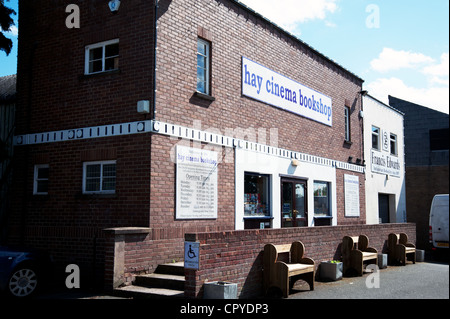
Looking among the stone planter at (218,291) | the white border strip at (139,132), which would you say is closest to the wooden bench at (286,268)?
the stone planter at (218,291)

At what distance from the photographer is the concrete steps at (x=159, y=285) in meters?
8.25

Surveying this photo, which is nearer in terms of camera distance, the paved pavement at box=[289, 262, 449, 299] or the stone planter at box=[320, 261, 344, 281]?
the paved pavement at box=[289, 262, 449, 299]

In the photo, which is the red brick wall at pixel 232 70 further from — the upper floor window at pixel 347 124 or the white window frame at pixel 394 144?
the white window frame at pixel 394 144

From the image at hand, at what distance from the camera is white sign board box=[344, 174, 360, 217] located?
17.9 metres

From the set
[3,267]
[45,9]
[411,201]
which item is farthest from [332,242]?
[411,201]

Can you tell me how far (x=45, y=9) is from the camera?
12023 mm

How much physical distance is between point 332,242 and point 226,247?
433 centimetres

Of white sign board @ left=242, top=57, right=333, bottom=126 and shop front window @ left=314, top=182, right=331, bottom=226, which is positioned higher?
white sign board @ left=242, top=57, right=333, bottom=126

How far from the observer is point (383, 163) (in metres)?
21.6

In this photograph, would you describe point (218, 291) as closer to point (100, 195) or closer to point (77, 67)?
point (100, 195)

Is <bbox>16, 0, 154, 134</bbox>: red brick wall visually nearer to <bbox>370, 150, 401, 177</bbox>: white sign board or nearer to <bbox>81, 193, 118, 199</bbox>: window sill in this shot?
<bbox>81, 193, 118, 199</bbox>: window sill

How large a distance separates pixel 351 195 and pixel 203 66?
9.22 meters

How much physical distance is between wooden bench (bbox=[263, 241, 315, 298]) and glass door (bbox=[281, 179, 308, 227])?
12.4 ft

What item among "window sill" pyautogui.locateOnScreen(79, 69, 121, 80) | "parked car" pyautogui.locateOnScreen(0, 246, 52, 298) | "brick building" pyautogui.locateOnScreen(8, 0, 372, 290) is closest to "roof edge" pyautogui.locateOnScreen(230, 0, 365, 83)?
"brick building" pyautogui.locateOnScreen(8, 0, 372, 290)
